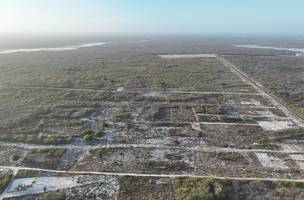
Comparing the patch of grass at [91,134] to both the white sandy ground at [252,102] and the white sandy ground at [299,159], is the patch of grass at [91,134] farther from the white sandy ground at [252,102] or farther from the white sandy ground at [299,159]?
the white sandy ground at [252,102]

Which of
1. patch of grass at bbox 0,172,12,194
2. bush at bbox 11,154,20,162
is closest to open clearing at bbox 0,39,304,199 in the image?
patch of grass at bbox 0,172,12,194

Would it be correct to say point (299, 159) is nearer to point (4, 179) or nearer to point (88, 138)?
point (88, 138)

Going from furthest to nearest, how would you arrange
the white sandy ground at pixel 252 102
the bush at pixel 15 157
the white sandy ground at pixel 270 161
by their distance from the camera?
1. the white sandy ground at pixel 252 102
2. the bush at pixel 15 157
3. the white sandy ground at pixel 270 161

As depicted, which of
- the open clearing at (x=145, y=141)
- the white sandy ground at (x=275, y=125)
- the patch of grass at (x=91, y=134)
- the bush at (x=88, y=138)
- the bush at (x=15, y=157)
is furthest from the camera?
the white sandy ground at (x=275, y=125)

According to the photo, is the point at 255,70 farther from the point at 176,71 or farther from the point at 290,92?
the point at 290,92

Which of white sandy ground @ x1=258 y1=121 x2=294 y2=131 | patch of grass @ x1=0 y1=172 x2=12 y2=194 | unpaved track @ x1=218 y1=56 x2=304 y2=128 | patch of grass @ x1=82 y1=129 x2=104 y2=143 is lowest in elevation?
unpaved track @ x1=218 y1=56 x2=304 y2=128

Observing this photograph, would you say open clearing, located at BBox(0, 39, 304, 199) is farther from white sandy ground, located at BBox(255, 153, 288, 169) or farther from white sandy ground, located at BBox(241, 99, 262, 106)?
white sandy ground, located at BBox(241, 99, 262, 106)

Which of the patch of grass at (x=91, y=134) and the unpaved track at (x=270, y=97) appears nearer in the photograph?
Result: the patch of grass at (x=91, y=134)

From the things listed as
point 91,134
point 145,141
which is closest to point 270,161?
point 145,141

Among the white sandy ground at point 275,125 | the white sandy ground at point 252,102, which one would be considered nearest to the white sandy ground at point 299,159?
the white sandy ground at point 275,125

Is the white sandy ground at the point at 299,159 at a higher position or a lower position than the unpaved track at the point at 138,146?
higher
